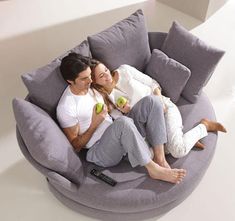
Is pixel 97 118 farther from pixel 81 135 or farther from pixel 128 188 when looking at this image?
pixel 128 188

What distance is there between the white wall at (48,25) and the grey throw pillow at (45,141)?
1.02m

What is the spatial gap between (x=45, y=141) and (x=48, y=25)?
2.09 metres

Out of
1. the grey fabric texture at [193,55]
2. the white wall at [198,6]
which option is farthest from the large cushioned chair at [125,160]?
the white wall at [198,6]

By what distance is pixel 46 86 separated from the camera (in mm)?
2227

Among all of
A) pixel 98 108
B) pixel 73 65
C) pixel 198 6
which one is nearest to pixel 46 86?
pixel 73 65

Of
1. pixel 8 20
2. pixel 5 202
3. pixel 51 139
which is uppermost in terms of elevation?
pixel 51 139

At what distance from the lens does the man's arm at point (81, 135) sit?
2.22m

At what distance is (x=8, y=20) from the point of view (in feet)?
12.6

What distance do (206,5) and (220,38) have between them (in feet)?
1.23

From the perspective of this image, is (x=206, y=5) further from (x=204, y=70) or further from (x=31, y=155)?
(x=31, y=155)

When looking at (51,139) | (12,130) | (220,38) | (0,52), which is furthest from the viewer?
(220,38)

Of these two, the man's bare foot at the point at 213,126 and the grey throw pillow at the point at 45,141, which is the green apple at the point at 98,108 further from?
the man's bare foot at the point at 213,126

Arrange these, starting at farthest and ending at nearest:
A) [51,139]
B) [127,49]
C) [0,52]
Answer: [0,52]
[127,49]
[51,139]

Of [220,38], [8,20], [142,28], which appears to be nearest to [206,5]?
[220,38]
